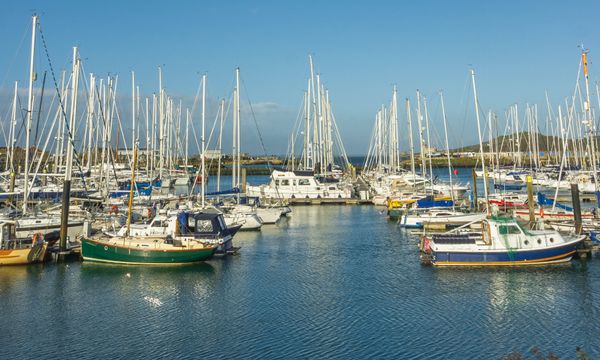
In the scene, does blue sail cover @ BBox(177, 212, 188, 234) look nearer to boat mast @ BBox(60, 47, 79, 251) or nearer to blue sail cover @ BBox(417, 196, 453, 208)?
boat mast @ BBox(60, 47, 79, 251)

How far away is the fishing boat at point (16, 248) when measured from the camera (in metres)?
30.5

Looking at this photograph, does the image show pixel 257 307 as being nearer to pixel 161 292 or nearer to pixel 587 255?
pixel 161 292

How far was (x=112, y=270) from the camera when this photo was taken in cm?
3033

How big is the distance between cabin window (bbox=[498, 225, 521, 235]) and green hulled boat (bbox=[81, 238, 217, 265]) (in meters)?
14.7

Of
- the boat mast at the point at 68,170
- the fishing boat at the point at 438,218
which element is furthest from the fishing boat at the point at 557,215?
the boat mast at the point at 68,170

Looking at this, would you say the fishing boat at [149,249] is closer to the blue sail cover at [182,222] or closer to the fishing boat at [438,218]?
the blue sail cover at [182,222]

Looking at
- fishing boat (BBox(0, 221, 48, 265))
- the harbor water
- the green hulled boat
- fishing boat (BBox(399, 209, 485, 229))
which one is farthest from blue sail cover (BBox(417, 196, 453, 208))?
fishing boat (BBox(0, 221, 48, 265))

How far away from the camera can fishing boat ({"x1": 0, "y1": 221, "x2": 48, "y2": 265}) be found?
3050 cm

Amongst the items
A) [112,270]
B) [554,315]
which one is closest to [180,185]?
[112,270]

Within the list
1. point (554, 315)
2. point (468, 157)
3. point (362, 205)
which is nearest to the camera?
point (554, 315)

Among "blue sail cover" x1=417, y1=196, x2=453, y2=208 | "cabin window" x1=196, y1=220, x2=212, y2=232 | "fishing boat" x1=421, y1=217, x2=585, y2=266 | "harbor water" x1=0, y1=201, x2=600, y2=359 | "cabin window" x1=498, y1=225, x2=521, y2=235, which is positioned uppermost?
"blue sail cover" x1=417, y1=196, x2=453, y2=208

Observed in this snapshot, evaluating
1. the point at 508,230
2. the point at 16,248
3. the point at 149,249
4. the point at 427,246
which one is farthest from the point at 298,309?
the point at 16,248

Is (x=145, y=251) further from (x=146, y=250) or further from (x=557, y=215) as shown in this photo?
(x=557, y=215)

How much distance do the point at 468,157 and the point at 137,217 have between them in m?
165
